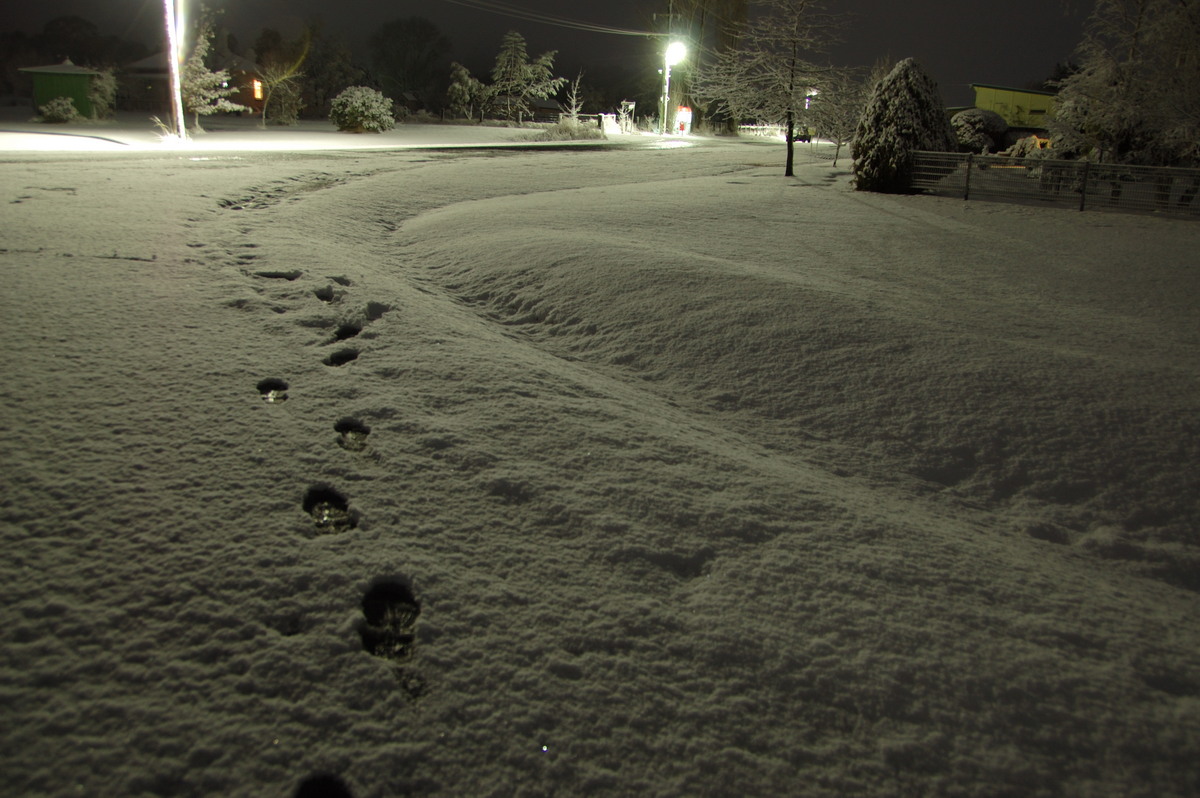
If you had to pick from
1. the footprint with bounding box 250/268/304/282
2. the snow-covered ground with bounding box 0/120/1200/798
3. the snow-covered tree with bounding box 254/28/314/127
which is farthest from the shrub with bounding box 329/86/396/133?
the footprint with bounding box 250/268/304/282

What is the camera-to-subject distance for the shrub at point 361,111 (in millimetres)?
24031

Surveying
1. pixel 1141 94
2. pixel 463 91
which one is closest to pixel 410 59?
pixel 463 91

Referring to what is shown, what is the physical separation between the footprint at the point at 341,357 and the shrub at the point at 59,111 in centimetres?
2734

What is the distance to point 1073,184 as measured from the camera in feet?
42.1

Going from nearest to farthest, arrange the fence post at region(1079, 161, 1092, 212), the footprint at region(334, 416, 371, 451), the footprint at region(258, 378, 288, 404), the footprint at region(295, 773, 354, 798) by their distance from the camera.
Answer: the footprint at region(295, 773, 354, 798) < the footprint at region(334, 416, 371, 451) < the footprint at region(258, 378, 288, 404) < the fence post at region(1079, 161, 1092, 212)

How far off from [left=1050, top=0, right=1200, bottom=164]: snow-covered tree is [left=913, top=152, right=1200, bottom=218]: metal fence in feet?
3.97

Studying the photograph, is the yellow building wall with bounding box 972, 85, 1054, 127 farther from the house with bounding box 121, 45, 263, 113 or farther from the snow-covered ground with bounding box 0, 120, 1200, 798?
the house with bounding box 121, 45, 263, 113

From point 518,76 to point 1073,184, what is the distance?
111 ft

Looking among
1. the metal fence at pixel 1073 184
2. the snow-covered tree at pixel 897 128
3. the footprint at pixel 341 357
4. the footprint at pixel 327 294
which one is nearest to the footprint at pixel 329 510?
the footprint at pixel 341 357

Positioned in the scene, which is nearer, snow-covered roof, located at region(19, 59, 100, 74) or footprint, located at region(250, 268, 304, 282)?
footprint, located at region(250, 268, 304, 282)

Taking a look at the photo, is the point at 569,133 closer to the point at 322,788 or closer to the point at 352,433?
the point at 352,433

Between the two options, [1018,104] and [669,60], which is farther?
[669,60]

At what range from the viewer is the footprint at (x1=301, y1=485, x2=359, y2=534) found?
2.46m

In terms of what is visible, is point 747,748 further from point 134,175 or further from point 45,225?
Result: point 134,175
